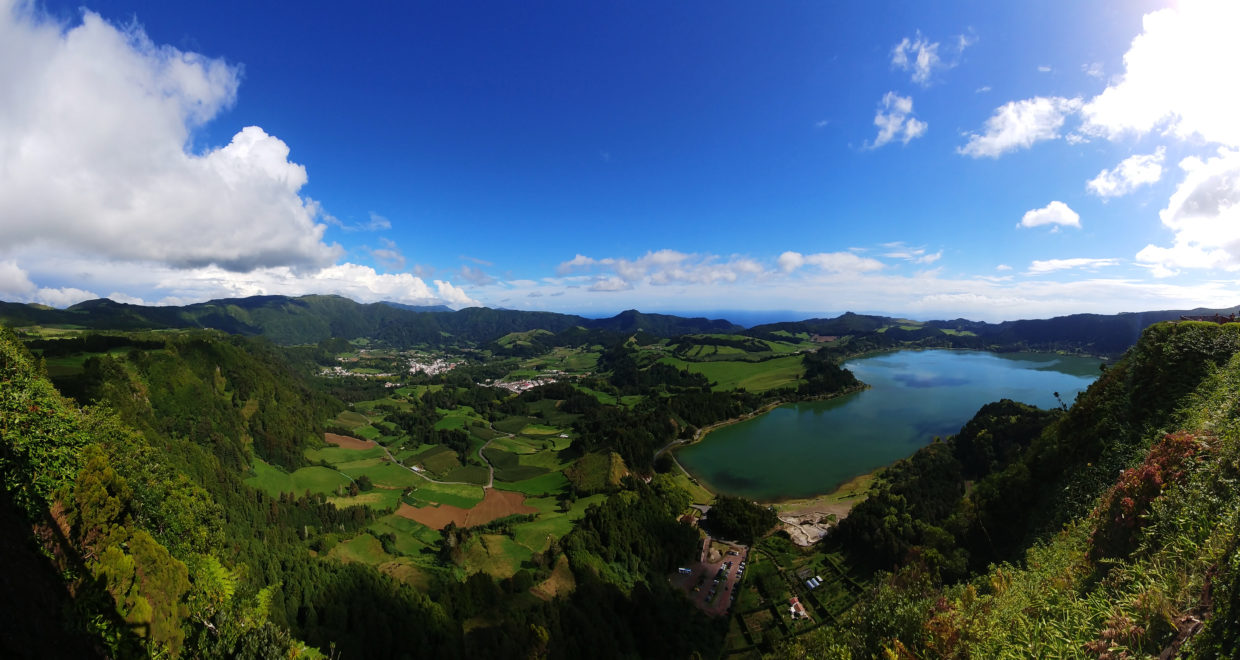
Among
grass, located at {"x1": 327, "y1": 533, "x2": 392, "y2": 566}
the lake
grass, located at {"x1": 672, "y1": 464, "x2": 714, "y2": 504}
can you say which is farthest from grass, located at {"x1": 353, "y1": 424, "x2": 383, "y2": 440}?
grass, located at {"x1": 672, "y1": 464, "x2": 714, "y2": 504}

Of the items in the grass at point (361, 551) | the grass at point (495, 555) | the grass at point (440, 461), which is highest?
the grass at point (495, 555)

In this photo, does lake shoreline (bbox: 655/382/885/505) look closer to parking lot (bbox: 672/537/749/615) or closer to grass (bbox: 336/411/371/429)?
parking lot (bbox: 672/537/749/615)

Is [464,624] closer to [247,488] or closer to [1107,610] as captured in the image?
[1107,610]

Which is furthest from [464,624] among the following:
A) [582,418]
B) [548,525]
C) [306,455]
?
[582,418]

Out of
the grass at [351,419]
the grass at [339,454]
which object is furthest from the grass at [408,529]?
the grass at [351,419]

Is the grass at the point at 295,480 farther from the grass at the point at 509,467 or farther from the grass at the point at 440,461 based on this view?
the grass at the point at 509,467

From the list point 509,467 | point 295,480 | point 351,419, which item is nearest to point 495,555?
point 509,467

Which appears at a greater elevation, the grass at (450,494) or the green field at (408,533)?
the green field at (408,533)

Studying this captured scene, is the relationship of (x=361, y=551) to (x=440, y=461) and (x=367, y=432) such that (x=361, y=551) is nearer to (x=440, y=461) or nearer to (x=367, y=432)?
(x=440, y=461)
